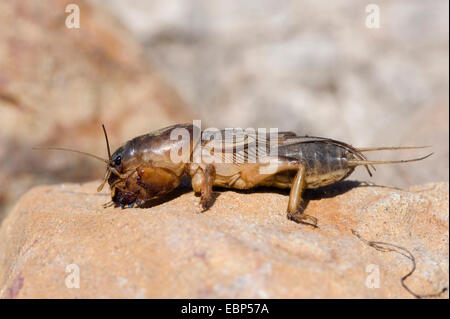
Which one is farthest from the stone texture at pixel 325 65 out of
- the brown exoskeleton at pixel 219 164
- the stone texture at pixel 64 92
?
the brown exoskeleton at pixel 219 164

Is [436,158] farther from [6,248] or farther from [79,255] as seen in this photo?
[6,248]

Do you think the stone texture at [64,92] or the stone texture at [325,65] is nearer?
the stone texture at [64,92]

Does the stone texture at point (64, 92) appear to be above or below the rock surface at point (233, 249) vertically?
above

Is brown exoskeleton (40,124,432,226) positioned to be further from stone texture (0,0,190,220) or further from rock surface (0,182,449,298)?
stone texture (0,0,190,220)

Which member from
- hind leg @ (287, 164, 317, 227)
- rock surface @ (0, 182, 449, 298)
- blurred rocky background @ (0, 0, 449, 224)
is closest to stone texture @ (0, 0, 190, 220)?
blurred rocky background @ (0, 0, 449, 224)

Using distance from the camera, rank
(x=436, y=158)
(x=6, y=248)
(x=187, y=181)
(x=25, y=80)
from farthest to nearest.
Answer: (x=25, y=80) → (x=436, y=158) → (x=187, y=181) → (x=6, y=248)

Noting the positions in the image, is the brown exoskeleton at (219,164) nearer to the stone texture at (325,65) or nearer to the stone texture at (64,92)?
the stone texture at (64,92)
